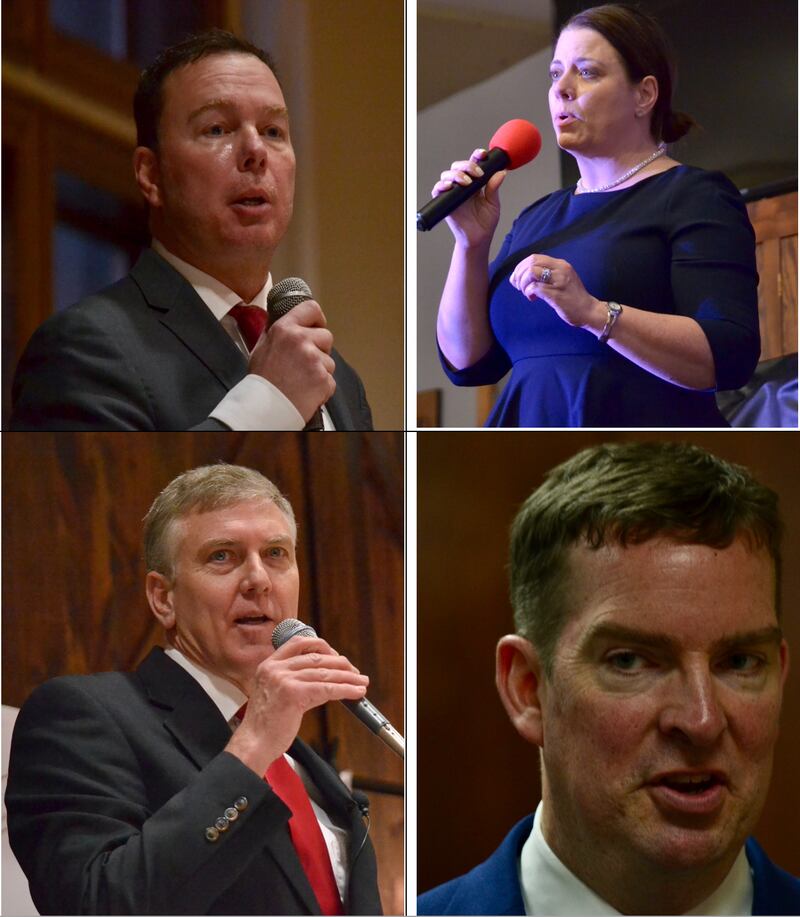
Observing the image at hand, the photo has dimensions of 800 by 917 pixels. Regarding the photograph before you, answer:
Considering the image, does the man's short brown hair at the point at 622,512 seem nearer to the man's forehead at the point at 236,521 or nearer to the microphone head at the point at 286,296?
the man's forehead at the point at 236,521

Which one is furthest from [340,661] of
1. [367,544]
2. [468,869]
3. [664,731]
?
[664,731]

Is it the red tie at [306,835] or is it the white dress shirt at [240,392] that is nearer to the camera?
the red tie at [306,835]

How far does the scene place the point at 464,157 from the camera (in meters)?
2.64

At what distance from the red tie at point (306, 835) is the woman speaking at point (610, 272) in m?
0.75

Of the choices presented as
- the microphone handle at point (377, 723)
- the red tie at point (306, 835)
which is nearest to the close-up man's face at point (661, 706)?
the microphone handle at point (377, 723)

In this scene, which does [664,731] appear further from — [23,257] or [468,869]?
[23,257]

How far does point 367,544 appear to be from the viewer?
2.58 m

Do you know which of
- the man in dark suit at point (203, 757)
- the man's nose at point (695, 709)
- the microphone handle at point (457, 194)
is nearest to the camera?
the man's nose at point (695, 709)

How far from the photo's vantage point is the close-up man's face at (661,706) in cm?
232

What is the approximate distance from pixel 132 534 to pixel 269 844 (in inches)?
23.9

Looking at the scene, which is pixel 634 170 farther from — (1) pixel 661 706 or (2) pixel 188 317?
(1) pixel 661 706

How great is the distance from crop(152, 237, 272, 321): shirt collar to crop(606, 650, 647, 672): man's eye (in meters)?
0.92

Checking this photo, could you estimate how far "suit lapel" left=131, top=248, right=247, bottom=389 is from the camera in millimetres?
2568

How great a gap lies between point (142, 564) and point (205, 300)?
500 mm
